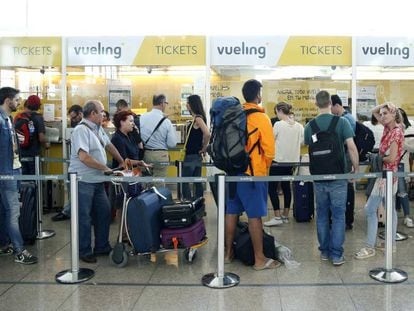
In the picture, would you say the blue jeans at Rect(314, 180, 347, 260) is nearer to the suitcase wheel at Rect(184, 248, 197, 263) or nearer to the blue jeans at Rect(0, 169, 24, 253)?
the suitcase wheel at Rect(184, 248, 197, 263)

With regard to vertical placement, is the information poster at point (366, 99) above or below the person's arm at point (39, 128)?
above

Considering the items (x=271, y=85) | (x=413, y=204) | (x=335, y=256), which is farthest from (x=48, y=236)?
(x=413, y=204)

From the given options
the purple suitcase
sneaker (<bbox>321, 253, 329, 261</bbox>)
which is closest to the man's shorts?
the purple suitcase

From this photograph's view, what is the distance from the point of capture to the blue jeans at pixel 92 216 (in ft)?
15.9

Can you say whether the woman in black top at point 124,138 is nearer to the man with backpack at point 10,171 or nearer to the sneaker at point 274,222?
the man with backpack at point 10,171

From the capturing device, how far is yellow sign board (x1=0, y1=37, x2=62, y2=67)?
8.18 metres

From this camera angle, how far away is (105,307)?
3766 mm

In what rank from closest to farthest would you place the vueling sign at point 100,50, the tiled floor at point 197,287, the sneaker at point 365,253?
the tiled floor at point 197,287, the sneaker at point 365,253, the vueling sign at point 100,50

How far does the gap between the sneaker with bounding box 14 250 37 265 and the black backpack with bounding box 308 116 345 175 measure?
279 centimetres

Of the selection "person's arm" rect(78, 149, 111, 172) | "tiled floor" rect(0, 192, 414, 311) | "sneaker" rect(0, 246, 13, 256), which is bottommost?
"tiled floor" rect(0, 192, 414, 311)

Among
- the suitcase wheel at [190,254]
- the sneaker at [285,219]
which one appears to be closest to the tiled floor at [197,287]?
the suitcase wheel at [190,254]

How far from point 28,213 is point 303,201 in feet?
10.8

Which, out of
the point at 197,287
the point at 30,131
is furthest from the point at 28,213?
the point at 197,287

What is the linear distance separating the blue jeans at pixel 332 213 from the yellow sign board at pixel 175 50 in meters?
4.04
